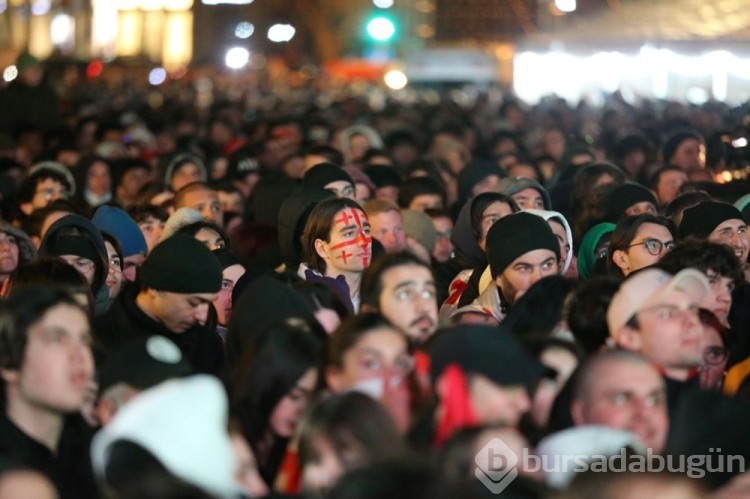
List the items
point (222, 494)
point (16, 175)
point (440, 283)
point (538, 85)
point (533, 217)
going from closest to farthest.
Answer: point (222, 494), point (533, 217), point (440, 283), point (16, 175), point (538, 85)

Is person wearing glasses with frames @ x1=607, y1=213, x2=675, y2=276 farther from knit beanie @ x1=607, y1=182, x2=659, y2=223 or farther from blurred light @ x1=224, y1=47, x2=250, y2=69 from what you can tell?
blurred light @ x1=224, y1=47, x2=250, y2=69

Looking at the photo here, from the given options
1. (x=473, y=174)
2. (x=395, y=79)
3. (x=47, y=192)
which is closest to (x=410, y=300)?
(x=47, y=192)

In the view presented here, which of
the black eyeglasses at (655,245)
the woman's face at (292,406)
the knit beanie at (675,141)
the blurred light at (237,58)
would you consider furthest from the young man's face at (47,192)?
the blurred light at (237,58)

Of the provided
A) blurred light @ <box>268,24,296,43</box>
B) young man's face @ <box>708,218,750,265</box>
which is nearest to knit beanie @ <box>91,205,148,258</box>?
young man's face @ <box>708,218,750,265</box>

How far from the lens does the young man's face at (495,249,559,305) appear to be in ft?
29.6

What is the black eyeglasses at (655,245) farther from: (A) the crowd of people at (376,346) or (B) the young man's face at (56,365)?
(B) the young man's face at (56,365)

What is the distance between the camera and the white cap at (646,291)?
23.0 ft

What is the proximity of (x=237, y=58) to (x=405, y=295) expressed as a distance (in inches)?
2749

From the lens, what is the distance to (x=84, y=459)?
6.32 meters

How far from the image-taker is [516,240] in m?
9.15

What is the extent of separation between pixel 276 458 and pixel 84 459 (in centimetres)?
69

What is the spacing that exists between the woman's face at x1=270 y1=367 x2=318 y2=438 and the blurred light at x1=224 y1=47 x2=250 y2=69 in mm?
64844

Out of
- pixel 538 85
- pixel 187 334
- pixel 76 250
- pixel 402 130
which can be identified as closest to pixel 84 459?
pixel 187 334

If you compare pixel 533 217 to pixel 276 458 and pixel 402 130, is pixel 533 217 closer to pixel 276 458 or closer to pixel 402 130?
pixel 276 458
